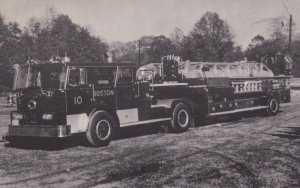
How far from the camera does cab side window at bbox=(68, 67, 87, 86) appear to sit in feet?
36.4

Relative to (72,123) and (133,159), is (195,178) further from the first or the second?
(72,123)

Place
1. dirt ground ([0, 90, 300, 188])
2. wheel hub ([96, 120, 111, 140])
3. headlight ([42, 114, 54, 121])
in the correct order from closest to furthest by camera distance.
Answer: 1. dirt ground ([0, 90, 300, 188])
2. headlight ([42, 114, 54, 121])
3. wheel hub ([96, 120, 111, 140])

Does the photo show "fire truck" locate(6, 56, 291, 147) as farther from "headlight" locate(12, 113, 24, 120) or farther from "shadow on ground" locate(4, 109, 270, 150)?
"shadow on ground" locate(4, 109, 270, 150)

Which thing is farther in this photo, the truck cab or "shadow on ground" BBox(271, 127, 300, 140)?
"shadow on ground" BBox(271, 127, 300, 140)

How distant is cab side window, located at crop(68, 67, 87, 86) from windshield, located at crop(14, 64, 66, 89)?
6.9 inches

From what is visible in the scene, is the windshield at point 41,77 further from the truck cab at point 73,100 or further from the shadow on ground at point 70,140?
the shadow on ground at point 70,140

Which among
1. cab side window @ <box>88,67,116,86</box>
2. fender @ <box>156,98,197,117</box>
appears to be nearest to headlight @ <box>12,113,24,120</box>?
cab side window @ <box>88,67,116,86</box>

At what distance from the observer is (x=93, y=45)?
53.6 metres

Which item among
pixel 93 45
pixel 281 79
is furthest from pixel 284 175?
pixel 93 45

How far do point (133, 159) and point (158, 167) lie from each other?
3.67ft

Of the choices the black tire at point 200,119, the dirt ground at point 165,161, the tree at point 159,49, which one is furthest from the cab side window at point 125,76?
the tree at point 159,49

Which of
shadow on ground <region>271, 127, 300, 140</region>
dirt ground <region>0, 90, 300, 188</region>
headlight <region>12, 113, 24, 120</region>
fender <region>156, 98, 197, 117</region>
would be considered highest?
fender <region>156, 98, 197, 117</region>

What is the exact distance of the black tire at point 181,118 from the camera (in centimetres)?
1384

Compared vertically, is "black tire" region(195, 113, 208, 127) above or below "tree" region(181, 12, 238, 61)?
below
